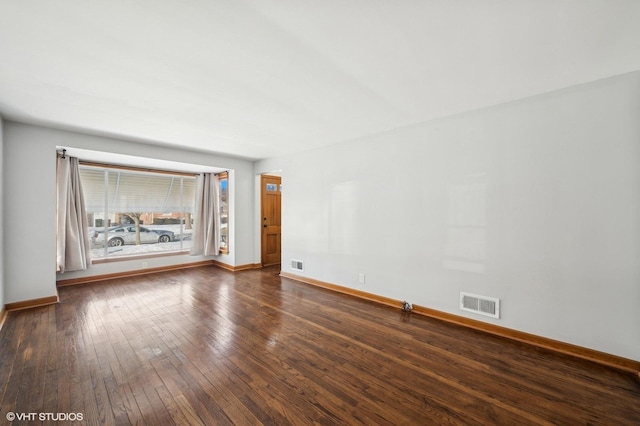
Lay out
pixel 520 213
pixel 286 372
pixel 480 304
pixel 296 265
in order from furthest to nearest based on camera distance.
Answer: pixel 296 265, pixel 480 304, pixel 520 213, pixel 286 372

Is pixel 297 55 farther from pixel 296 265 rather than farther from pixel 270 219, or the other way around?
pixel 270 219

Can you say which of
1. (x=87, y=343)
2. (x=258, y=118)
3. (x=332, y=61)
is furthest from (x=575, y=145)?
(x=87, y=343)

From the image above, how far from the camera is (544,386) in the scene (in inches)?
77.9

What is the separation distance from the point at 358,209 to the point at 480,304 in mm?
2027

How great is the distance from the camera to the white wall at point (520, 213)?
226cm

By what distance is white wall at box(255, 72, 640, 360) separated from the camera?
2.26 m

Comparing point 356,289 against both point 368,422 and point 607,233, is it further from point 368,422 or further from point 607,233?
point 607,233

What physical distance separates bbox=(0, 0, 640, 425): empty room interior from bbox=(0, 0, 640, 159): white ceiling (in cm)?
2

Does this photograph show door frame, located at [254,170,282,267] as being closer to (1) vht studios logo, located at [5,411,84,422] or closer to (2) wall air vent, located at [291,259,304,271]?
(2) wall air vent, located at [291,259,304,271]

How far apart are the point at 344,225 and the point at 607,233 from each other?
9.72 ft

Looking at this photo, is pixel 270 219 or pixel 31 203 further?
pixel 270 219

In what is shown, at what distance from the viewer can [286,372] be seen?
6.98ft

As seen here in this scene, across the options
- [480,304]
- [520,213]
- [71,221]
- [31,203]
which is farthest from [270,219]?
[520,213]

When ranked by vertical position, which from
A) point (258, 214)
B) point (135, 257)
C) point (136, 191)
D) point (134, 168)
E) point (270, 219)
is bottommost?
point (135, 257)
